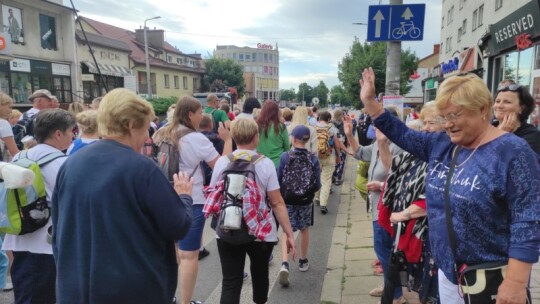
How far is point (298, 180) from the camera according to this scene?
4.14 m

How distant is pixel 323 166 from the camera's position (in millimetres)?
7160

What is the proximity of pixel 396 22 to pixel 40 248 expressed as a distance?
19.2ft

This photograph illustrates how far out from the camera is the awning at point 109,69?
26.9m

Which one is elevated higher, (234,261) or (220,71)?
(220,71)

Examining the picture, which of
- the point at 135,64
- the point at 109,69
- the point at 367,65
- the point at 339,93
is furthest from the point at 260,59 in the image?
the point at 367,65

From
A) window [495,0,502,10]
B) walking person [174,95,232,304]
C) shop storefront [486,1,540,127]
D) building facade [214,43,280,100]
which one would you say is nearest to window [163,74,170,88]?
window [495,0,502,10]

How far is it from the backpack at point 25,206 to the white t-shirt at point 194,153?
44.9 inches

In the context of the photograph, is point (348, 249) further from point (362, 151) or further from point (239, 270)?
point (239, 270)

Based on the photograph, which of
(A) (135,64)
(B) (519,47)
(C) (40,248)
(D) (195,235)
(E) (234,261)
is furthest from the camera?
(A) (135,64)

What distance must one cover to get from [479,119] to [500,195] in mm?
380

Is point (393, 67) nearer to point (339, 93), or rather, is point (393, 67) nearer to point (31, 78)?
point (31, 78)

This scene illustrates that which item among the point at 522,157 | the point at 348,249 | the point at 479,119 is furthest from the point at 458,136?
the point at 348,249

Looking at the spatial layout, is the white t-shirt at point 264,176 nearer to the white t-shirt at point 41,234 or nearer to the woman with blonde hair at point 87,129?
the white t-shirt at point 41,234

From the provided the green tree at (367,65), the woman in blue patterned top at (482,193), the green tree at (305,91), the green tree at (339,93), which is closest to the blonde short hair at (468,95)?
the woman in blue patterned top at (482,193)
